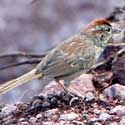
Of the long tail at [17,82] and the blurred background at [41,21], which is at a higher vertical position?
the blurred background at [41,21]

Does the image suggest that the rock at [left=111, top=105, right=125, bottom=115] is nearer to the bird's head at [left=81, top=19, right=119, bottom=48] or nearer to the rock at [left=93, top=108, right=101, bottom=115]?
the rock at [left=93, top=108, right=101, bottom=115]

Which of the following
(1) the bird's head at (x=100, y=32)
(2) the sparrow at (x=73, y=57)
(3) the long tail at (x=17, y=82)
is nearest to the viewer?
(3) the long tail at (x=17, y=82)

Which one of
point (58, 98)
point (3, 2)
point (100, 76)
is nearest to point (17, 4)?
point (3, 2)

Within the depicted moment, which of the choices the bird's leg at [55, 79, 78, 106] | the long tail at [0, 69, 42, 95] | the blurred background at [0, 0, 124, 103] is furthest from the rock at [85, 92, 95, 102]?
the blurred background at [0, 0, 124, 103]

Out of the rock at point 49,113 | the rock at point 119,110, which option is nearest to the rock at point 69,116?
the rock at point 49,113

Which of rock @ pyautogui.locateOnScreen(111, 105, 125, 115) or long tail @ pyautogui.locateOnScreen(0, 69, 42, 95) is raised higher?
long tail @ pyautogui.locateOnScreen(0, 69, 42, 95)

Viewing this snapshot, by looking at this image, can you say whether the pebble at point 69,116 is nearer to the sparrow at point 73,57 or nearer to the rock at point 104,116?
the rock at point 104,116

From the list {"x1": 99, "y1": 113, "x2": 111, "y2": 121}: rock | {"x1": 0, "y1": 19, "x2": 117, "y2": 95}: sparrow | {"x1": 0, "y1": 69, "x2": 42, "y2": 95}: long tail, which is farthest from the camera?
{"x1": 0, "y1": 19, "x2": 117, "y2": 95}: sparrow
